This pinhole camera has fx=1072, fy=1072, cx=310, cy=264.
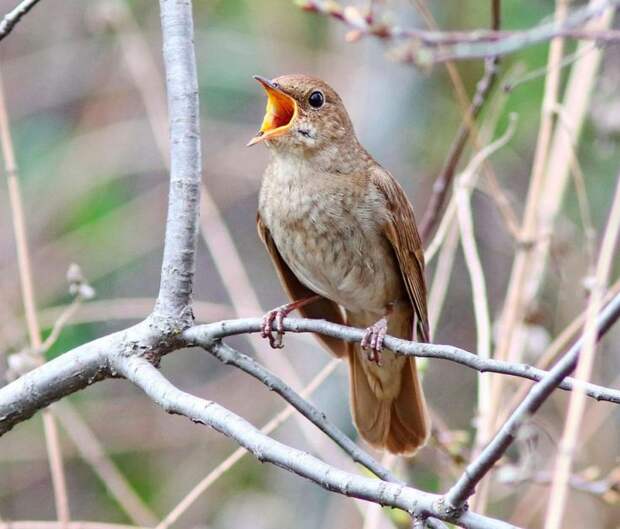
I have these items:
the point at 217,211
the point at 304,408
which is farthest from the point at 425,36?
the point at 217,211

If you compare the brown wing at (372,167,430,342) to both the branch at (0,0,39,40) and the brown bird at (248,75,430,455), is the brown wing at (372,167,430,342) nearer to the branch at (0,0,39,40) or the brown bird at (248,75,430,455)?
the brown bird at (248,75,430,455)

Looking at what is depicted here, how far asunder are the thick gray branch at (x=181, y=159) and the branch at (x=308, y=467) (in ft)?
1.11

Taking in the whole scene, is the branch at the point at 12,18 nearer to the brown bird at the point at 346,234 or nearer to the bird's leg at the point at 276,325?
the bird's leg at the point at 276,325

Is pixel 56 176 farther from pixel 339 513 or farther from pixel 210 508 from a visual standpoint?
pixel 339 513

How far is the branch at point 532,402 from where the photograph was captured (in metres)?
1.63

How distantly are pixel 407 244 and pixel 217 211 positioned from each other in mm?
1858

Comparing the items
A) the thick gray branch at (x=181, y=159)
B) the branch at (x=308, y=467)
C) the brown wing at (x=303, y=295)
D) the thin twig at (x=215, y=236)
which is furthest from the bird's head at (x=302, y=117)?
the branch at (x=308, y=467)

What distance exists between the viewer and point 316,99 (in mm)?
3701

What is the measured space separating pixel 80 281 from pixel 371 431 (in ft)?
3.82

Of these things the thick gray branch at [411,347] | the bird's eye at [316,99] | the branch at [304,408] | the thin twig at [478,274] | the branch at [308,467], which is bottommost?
the branch at [308,467]

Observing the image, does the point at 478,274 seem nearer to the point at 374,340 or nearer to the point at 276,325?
the point at 374,340

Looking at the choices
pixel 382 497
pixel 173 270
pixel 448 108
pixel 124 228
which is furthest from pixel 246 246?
pixel 382 497

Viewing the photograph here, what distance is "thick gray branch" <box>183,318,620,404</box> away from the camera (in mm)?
1985

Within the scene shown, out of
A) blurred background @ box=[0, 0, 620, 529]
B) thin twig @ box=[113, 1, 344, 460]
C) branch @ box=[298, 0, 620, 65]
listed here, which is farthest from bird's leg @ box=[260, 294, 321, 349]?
blurred background @ box=[0, 0, 620, 529]
